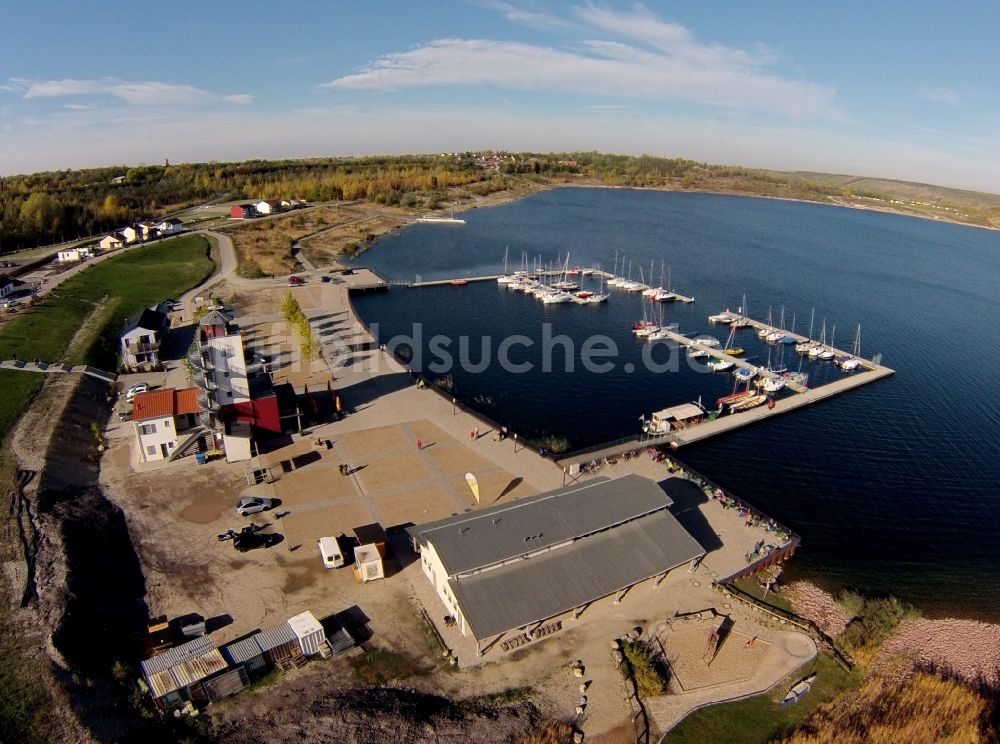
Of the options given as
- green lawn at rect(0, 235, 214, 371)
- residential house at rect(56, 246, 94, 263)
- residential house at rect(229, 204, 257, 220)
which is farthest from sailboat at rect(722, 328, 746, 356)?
residential house at rect(229, 204, 257, 220)

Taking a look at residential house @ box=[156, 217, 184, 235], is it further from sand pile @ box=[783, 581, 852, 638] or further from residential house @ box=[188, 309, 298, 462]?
sand pile @ box=[783, 581, 852, 638]

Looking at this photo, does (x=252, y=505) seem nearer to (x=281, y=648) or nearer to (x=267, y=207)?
(x=281, y=648)

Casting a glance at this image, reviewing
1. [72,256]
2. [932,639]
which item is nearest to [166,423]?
[932,639]

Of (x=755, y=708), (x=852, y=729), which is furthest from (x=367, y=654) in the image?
(x=852, y=729)

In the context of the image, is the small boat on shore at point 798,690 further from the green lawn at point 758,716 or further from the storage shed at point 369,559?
the storage shed at point 369,559

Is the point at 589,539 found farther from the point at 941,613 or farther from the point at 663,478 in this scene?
the point at 941,613

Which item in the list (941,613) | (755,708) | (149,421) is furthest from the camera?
(149,421)

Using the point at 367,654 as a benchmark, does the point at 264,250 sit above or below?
above
